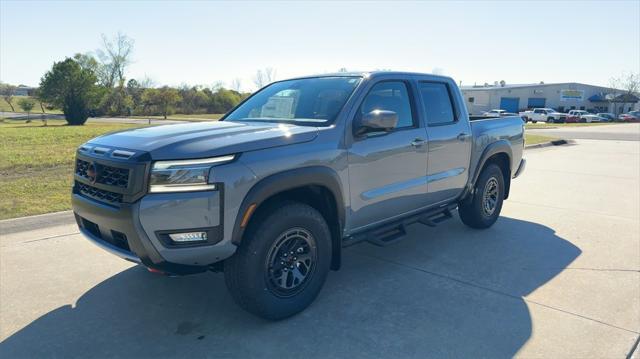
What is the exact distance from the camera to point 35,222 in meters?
5.67

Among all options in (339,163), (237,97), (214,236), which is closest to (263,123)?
(339,163)

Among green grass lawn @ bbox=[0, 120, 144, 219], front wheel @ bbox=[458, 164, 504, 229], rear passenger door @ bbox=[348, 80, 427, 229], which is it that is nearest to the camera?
rear passenger door @ bbox=[348, 80, 427, 229]

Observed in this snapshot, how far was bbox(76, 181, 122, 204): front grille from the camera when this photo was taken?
118 inches

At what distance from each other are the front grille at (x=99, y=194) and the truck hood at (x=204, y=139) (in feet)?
1.05

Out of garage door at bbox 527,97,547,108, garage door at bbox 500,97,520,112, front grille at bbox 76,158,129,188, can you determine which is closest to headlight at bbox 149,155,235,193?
front grille at bbox 76,158,129,188

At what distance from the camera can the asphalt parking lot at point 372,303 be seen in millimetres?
3039

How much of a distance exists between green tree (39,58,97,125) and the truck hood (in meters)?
34.3

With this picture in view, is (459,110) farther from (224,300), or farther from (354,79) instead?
(224,300)

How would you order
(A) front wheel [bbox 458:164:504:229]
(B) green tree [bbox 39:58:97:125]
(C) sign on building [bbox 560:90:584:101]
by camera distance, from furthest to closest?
(C) sign on building [bbox 560:90:584:101] < (B) green tree [bbox 39:58:97:125] < (A) front wheel [bbox 458:164:504:229]

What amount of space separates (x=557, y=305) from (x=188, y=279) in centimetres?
321

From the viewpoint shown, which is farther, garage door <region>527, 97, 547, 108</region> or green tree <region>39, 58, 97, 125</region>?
garage door <region>527, 97, 547, 108</region>

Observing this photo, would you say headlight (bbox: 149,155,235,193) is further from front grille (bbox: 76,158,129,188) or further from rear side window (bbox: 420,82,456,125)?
rear side window (bbox: 420,82,456,125)

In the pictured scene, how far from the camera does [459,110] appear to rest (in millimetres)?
5184

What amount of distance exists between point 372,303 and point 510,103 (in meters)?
77.4
